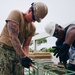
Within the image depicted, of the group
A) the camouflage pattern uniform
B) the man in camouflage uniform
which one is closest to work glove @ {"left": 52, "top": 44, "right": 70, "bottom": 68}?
the man in camouflage uniform

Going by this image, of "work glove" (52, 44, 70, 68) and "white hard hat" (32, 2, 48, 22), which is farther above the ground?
"white hard hat" (32, 2, 48, 22)

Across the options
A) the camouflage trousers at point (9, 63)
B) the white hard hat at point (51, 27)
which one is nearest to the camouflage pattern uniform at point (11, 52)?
the camouflage trousers at point (9, 63)

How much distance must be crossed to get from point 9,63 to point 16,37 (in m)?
0.37

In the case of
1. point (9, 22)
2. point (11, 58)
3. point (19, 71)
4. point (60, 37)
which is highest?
point (9, 22)

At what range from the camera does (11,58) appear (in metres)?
2.71

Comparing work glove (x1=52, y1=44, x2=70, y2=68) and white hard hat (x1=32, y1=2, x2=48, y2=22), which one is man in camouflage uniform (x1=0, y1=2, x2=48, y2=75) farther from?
work glove (x1=52, y1=44, x2=70, y2=68)

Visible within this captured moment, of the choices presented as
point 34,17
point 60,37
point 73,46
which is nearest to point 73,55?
point 73,46

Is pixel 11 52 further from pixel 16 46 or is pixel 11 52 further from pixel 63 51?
pixel 63 51

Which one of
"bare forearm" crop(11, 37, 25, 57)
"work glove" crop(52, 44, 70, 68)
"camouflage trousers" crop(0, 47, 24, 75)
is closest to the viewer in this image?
"work glove" crop(52, 44, 70, 68)

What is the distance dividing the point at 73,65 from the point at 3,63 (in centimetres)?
89

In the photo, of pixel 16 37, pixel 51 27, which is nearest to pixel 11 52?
pixel 16 37

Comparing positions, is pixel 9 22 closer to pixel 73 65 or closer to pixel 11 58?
pixel 11 58

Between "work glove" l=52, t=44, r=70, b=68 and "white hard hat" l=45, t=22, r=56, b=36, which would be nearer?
"work glove" l=52, t=44, r=70, b=68

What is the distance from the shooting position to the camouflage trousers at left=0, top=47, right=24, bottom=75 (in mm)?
2650
